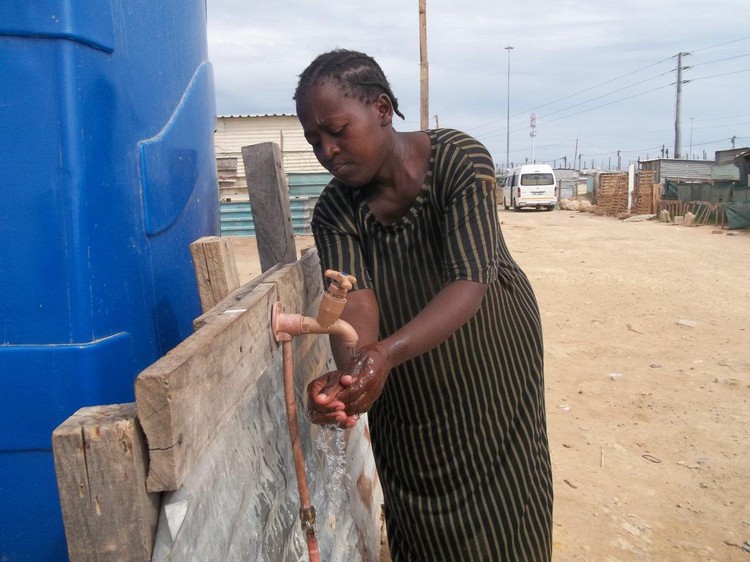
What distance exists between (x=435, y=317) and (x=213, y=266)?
0.90m

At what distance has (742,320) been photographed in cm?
754

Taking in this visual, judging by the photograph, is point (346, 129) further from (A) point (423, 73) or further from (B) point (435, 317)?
(A) point (423, 73)

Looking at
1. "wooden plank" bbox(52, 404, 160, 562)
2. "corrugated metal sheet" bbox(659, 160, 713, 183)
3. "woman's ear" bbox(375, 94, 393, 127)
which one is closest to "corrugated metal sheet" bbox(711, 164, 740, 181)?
"corrugated metal sheet" bbox(659, 160, 713, 183)

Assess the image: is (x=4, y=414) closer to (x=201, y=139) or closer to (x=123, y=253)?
(x=123, y=253)

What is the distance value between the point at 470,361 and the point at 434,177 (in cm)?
50

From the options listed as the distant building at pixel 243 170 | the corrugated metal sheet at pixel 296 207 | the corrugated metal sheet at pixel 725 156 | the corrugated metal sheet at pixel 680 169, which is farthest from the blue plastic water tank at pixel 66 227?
the corrugated metal sheet at pixel 680 169

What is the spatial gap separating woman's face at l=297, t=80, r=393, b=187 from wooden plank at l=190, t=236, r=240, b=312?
64 cm

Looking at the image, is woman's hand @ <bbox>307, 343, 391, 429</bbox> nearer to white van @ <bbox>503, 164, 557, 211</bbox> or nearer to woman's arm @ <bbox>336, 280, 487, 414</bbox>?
woman's arm @ <bbox>336, 280, 487, 414</bbox>

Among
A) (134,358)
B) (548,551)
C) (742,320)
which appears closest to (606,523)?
(548,551)

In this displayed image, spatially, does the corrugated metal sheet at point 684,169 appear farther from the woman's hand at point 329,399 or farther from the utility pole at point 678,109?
the woman's hand at point 329,399

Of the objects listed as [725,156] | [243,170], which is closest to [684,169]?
[725,156]

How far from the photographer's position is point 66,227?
61.6 inches

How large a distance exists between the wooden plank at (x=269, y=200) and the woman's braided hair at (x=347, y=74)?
121cm

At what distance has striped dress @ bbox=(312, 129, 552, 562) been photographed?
5.74 ft
